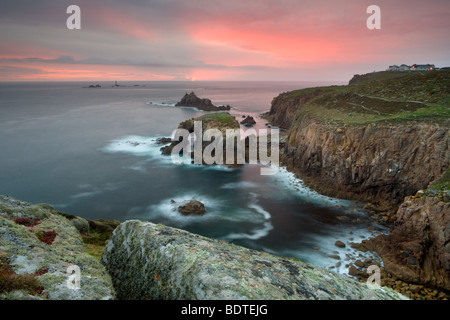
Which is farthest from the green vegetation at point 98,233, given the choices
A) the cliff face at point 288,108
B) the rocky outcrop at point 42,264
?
the cliff face at point 288,108

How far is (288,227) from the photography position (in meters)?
27.5

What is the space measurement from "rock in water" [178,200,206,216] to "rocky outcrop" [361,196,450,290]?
19.0 m

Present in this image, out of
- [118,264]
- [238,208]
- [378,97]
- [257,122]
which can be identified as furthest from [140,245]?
[257,122]

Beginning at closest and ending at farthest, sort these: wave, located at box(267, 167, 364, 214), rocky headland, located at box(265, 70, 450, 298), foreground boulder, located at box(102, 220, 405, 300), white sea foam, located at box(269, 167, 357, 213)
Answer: foreground boulder, located at box(102, 220, 405, 300), rocky headland, located at box(265, 70, 450, 298), wave, located at box(267, 167, 364, 214), white sea foam, located at box(269, 167, 357, 213)

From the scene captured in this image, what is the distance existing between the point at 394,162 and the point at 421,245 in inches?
528

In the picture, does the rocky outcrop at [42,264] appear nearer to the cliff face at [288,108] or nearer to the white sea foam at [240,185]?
the white sea foam at [240,185]

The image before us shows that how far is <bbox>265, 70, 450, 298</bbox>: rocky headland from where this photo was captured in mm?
18234

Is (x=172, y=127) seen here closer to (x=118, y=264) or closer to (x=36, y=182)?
(x=36, y=182)

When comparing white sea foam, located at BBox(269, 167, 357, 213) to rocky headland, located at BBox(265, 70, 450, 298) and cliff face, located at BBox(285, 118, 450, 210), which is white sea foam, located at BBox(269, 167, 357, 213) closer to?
rocky headland, located at BBox(265, 70, 450, 298)

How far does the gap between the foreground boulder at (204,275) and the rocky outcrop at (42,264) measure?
0.97 m

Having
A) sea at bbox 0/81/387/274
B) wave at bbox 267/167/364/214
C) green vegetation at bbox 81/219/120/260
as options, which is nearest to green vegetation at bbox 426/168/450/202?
sea at bbox 0/81/387/274

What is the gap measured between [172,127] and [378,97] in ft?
196

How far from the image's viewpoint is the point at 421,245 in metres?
18.5

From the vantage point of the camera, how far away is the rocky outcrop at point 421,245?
17.3 m
